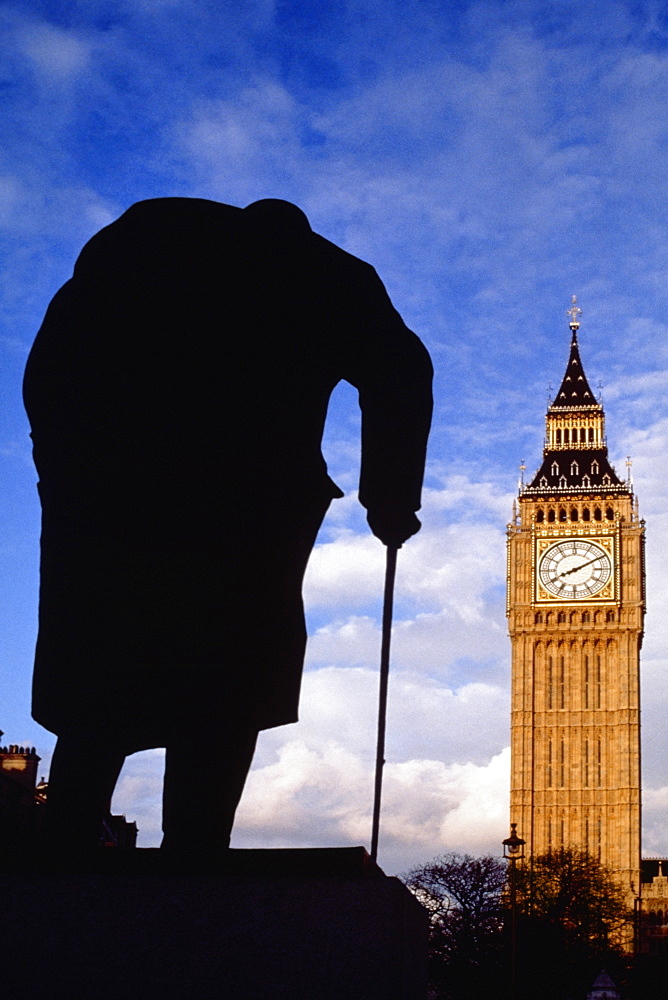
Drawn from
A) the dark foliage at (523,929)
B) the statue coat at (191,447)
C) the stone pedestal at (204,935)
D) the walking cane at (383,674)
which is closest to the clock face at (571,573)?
the dark foliage at (523,929)

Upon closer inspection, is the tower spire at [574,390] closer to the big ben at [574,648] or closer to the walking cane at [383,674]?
the big ben at [574,648]

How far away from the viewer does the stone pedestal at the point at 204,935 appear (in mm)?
4207

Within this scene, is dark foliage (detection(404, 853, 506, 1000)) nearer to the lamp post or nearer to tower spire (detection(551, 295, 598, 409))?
the lamp post

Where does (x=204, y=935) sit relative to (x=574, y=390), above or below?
below

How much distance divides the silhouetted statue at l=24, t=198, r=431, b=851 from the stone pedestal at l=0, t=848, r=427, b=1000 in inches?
17.4

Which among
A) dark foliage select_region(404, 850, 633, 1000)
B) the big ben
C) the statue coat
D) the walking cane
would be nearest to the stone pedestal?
the statue coat

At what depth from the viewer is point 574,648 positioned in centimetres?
8200

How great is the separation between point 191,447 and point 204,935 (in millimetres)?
1689

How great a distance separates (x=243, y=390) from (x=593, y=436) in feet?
282

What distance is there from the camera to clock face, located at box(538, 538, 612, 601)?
81875 mm

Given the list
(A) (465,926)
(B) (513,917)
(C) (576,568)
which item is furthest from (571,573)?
(B) (513,917)

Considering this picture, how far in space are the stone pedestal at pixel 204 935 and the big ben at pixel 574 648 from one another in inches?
3043

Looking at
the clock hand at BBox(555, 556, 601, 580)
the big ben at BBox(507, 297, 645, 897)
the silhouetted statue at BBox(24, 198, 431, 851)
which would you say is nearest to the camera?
the silhouetted statue at BBox(24, 198, 431, 851)

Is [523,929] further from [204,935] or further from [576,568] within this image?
[204,935]
